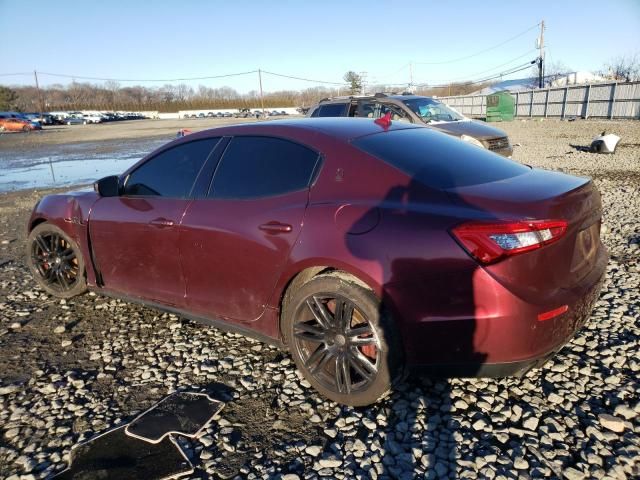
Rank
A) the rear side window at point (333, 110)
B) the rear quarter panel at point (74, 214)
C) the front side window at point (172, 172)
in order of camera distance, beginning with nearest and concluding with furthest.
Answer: the front side window at point (172, 172) → the rear quarter panel at point (74, 214) → the rear side window at point (333, 110)

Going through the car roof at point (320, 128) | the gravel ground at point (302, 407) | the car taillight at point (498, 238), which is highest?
the car roof at point (320, 128)

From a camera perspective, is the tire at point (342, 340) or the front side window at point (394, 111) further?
the front side window at point (394, 111)

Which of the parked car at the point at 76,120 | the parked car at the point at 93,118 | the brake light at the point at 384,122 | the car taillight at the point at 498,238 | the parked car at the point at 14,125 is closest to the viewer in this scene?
the car taillight at the point at 498,238

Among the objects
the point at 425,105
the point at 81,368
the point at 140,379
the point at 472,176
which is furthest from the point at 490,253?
the point at 425,105

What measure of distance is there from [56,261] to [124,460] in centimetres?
278

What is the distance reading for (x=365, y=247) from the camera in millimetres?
2463

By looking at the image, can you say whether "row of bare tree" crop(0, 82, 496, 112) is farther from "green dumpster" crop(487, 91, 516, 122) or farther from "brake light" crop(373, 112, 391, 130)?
"brake light" crop(373, 112, 391, 130)

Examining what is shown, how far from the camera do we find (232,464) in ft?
7.57

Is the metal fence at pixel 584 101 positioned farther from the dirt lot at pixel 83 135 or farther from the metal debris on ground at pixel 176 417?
the metal debris on ground at pixel 176 417

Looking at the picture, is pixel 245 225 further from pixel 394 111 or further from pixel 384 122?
pixel 394 111

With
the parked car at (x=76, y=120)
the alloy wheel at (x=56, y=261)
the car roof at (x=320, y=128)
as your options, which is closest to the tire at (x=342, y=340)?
the car roof at (x=320, y=128)

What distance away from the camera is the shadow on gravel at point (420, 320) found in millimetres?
2270

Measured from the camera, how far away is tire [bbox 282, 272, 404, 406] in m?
2.49

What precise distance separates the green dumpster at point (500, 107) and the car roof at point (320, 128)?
1204 inches
